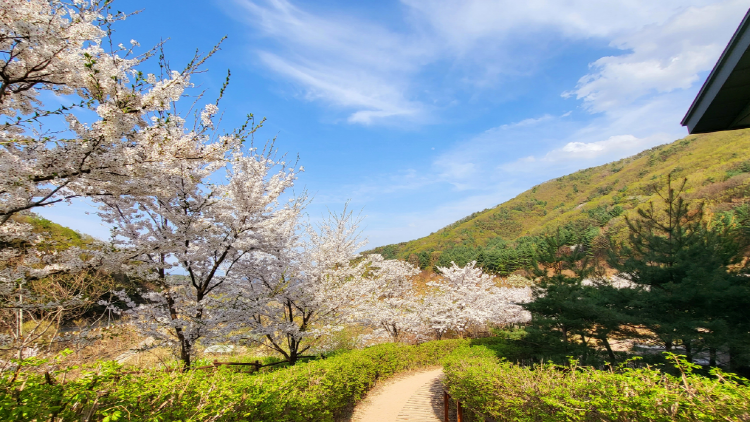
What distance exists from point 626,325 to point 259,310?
→ 9.57m

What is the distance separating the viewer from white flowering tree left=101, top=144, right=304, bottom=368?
5754mm

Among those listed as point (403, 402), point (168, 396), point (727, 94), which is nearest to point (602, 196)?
point (403, 402)

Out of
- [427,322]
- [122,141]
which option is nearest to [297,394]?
[122,141]

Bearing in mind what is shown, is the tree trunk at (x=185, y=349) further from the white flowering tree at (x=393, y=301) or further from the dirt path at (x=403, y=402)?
the white flowering tree at (x=393, y=301)

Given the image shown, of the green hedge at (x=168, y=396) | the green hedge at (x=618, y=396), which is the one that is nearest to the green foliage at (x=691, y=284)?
the green hedge at (x=618, y=396)

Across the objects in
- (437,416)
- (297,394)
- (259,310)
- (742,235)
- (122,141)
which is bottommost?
(437,416)

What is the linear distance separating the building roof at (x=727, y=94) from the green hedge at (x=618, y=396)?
3.72 m

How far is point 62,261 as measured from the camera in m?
4.47

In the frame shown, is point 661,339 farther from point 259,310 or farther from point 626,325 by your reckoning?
point 259,310

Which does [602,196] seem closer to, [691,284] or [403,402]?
[691,284]

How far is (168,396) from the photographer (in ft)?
8.68

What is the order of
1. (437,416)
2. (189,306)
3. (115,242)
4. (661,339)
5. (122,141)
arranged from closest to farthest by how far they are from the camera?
(122,141) < (115,242) < (189,306) < (661,339) < (437,416)

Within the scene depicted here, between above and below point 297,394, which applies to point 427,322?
below

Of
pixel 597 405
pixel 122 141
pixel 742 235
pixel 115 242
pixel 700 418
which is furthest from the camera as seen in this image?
pixel 742 235
